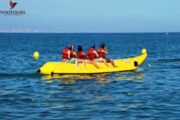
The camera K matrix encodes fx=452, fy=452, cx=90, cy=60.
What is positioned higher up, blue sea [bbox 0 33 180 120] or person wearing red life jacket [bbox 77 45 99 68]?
person wearing red life jacket [bbox 77 45 99 68]

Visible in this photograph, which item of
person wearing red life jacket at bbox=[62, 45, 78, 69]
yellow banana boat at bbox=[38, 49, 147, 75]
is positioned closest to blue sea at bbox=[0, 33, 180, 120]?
yellow banana boat at bbox=[38, 49, 147, 75]

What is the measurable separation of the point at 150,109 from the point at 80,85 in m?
6.75

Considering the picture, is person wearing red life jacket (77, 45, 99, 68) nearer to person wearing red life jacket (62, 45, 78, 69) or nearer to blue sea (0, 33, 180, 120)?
person wearing red life jacket (62, 45, 78, 69)

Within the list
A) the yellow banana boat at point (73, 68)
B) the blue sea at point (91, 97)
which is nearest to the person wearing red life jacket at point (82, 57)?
the yellow banana boat at point (73, 68)

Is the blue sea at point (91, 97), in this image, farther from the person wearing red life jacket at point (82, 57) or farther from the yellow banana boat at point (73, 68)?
the person wearing red life jacket at point (82, 57)

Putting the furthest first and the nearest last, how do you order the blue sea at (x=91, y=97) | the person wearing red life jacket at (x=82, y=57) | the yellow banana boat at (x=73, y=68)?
1. the person wearing red life jacket at (x=82, y=57)
2. the yellow banana boat at (x=73, y=68)
3. the blue sea at (x=91, y=97)

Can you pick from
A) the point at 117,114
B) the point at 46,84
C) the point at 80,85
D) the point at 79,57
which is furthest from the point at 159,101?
the point at 79,57

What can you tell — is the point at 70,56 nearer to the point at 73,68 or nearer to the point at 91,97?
the point at 73,68

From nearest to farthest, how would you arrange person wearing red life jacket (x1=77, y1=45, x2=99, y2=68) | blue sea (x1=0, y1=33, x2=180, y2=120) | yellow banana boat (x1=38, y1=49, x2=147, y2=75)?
blue sea (x1=0, y1=33, x2=180, y2=120)
yellow banana boat (x1=38, y1=49, x2=147, y2=75)
person wearing red life jacket (x1=77, y1=45, x2=99, y2=68)

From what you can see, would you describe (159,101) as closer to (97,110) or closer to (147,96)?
(147,96)

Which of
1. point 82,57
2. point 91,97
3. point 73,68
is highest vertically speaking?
point 82,57

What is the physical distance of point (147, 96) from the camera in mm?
17750

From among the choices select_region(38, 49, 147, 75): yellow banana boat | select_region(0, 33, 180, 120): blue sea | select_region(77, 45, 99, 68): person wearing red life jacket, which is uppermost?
select_region(77, 45, 99, 68): person wearing red life jacket

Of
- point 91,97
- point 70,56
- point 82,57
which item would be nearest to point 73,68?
point 70,56
